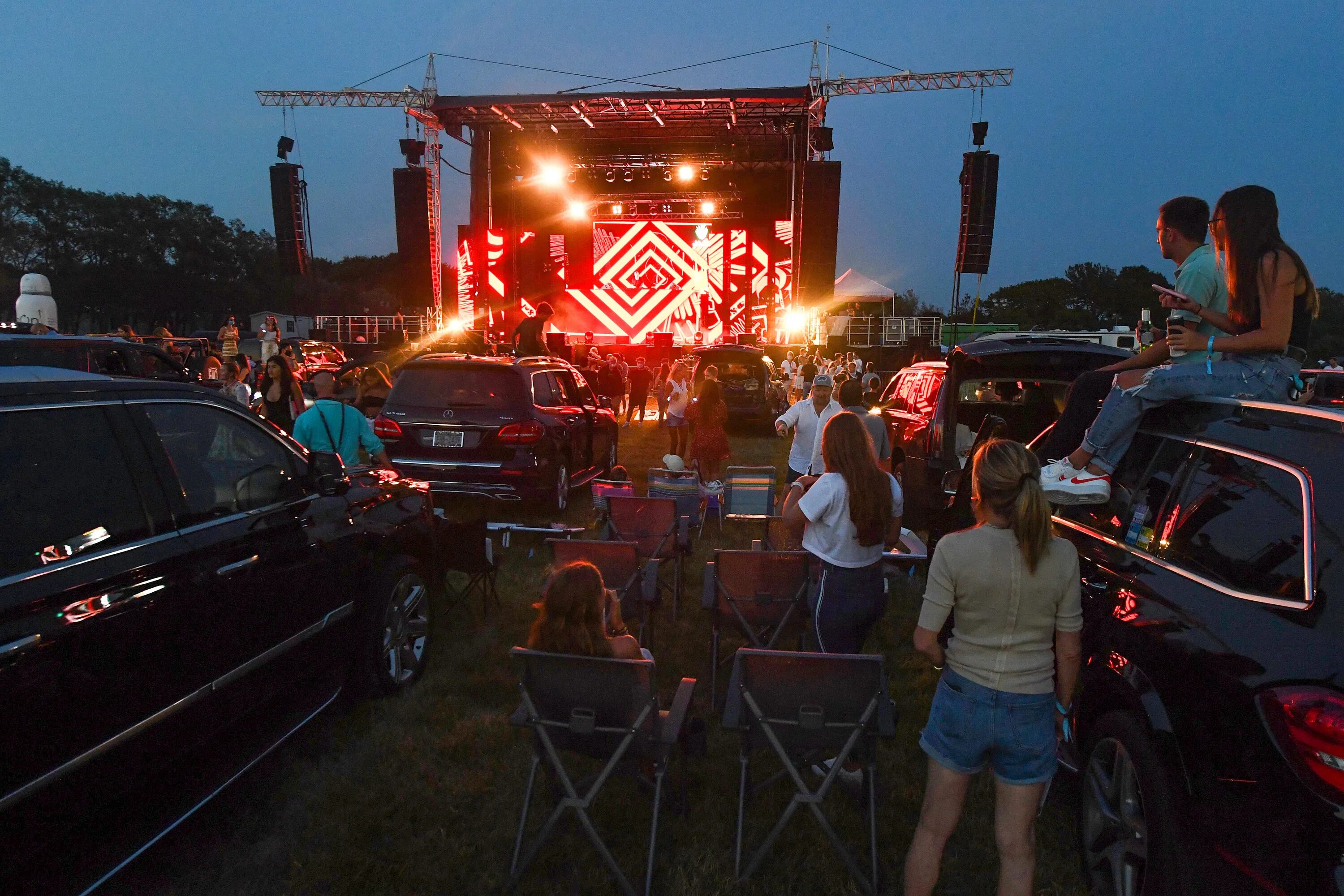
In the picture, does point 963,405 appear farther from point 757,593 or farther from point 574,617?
point 574,617

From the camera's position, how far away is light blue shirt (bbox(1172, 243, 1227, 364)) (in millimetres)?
3393

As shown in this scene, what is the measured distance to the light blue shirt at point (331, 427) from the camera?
563 cm

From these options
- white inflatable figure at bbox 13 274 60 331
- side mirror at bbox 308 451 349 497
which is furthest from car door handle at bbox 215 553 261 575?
white inflatable figure at bbox 13 274 60 331

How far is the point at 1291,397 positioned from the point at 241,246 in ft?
236

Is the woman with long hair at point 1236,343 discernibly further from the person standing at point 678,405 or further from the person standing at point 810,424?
the person standing at point 678,405

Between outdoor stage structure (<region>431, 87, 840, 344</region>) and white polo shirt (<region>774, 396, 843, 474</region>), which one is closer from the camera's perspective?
white polo shirt (<region>774, 396, 843, 474</region>)

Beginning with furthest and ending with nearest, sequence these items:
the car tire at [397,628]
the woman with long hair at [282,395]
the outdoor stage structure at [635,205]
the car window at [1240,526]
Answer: the outdoor stage structure at [635,205]
the woman with long hair at [282,395]
the car tire at [397,628]
the car window at [1240,526]

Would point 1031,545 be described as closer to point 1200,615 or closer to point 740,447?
point 1200,615

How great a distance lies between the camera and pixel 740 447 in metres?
15.2

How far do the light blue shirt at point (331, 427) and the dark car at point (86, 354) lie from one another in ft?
5.43

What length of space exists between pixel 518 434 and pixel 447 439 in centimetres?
70

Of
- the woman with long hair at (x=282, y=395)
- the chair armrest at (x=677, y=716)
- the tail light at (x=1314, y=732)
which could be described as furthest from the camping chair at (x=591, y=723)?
the woman with long hair at (x=282, y=395)

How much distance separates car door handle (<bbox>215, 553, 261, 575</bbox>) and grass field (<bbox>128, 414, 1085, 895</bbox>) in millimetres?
1090

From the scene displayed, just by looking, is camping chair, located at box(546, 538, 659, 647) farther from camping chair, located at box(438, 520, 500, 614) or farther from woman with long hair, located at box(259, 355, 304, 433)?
woman with long hair, located at box(259, 355, 304, 433)
